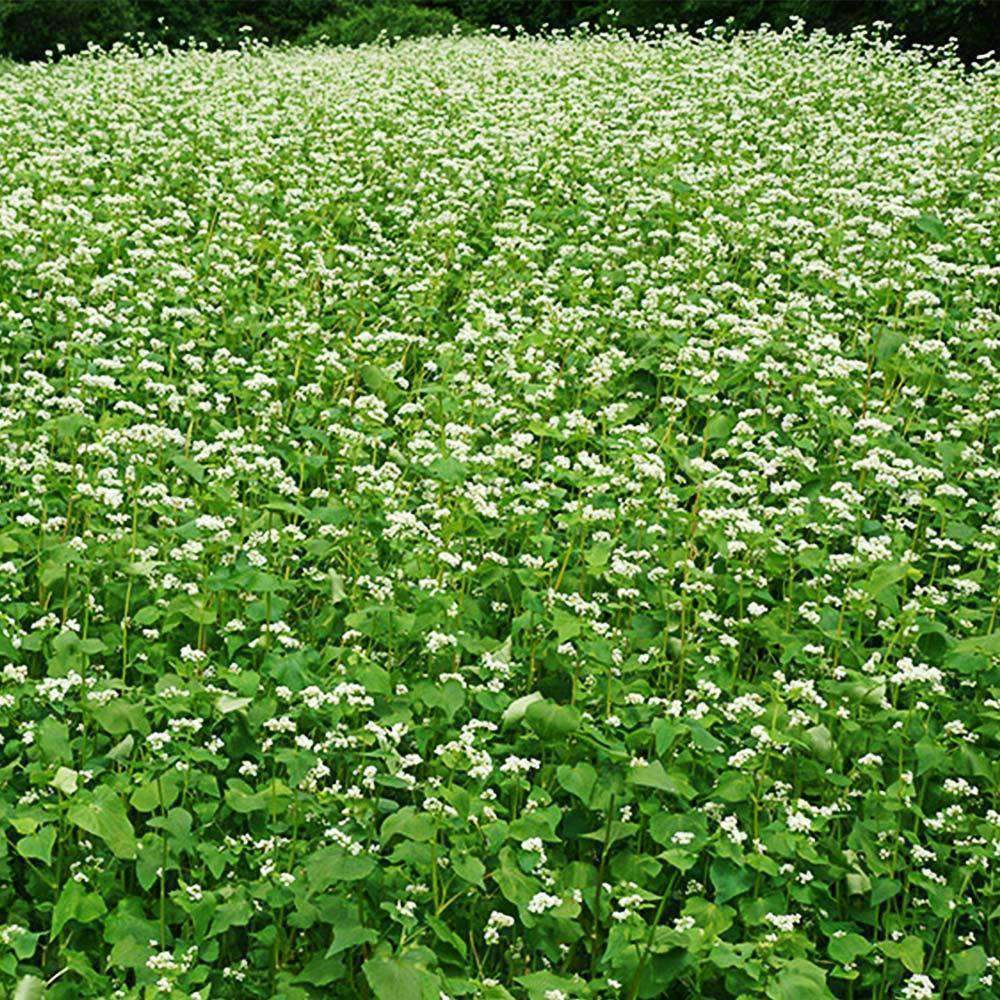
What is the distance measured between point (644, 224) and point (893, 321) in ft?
7.79

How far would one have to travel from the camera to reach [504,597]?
5.15 m

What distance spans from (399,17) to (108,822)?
23.1m

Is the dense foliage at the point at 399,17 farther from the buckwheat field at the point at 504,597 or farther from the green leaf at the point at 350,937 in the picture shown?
the green leaf at the point at 350,937

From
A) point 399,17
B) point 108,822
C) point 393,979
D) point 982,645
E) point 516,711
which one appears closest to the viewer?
point 393,979

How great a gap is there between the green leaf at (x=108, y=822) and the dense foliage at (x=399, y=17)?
14491 millimetres

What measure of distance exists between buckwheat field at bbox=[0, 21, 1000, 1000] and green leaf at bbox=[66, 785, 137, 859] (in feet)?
0.05

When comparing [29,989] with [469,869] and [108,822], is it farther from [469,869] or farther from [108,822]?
[469,869]

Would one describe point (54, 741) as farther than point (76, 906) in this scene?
Yes

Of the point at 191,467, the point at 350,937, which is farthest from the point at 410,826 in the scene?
the point at 191,467

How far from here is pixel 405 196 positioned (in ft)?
31.1

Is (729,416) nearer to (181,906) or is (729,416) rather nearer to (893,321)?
(893,321)

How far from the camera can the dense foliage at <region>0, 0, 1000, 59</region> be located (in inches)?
679

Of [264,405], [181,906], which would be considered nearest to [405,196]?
[264,405]

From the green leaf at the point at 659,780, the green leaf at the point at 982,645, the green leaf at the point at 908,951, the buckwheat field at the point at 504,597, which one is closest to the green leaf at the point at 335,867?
the buckwheat field at the point at 504,597
